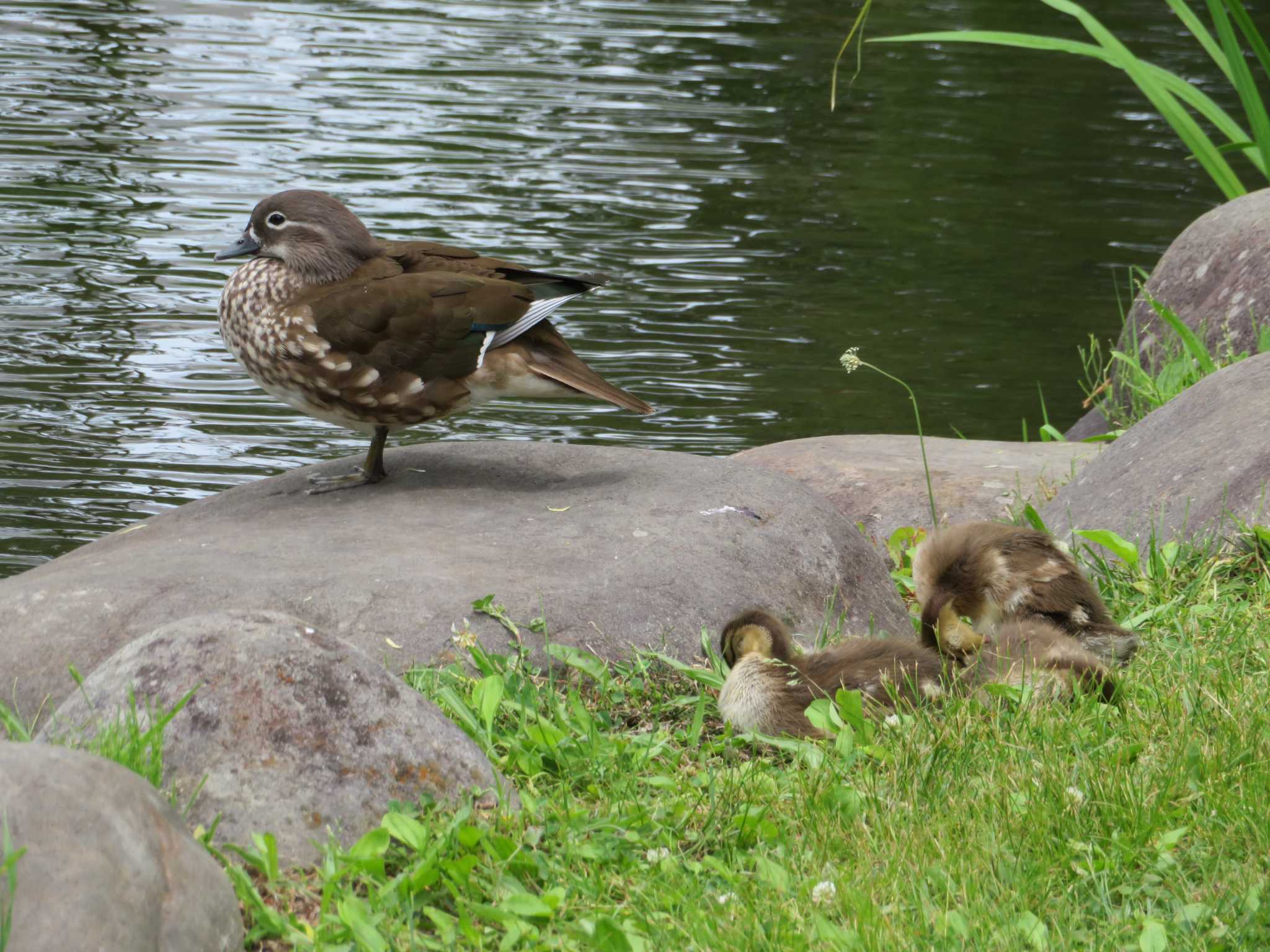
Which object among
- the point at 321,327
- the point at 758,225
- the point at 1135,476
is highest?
the point at 321,327

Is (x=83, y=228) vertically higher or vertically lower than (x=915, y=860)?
lower

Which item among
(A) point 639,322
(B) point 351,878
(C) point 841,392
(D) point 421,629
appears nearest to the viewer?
(B) point 351,878

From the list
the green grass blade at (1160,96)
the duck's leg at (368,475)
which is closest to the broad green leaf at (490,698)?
the duck's leg at (368,475)

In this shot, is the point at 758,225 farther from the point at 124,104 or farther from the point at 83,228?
the point at 124,104

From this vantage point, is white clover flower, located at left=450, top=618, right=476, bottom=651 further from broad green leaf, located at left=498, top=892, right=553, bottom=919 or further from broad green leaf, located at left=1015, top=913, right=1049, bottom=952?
broad green leaf, located at left=1015, top=913, right=1049, bottom=952

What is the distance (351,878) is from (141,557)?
87.2 inches

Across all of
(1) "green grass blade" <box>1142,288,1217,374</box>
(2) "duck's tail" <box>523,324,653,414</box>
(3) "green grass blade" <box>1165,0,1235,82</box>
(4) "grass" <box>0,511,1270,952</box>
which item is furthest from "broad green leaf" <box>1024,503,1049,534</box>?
(3) "green grass blade" <box>1165,0,1235,82</box>

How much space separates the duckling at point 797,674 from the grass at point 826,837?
0.09 m

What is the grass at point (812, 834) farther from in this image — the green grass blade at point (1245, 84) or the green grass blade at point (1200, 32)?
the green grass blade at point (1200, 32)

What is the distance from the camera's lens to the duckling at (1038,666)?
14.5 ft

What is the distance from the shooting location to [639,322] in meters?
11.0

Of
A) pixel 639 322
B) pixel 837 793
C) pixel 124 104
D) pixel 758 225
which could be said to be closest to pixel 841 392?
pixel 639 322

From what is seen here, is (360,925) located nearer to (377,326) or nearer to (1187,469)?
(377,326)

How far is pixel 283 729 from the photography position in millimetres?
3748
